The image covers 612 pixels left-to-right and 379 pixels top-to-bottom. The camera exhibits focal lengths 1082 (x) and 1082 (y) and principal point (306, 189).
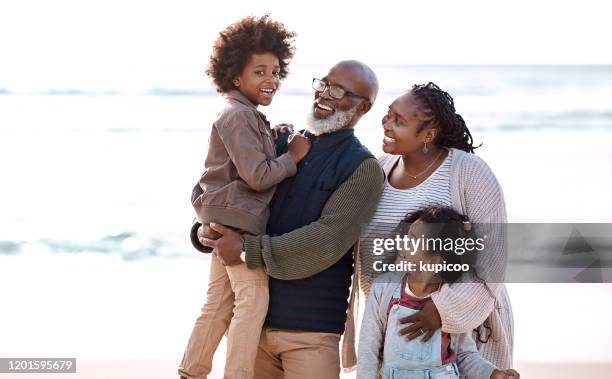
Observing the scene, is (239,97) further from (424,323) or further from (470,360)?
(470,360)

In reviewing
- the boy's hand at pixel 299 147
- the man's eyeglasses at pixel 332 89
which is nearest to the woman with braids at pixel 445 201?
the man's eyeglasses at pixel 332 89

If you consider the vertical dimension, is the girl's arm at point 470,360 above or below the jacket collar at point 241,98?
below

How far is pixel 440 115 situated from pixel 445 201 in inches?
14.6


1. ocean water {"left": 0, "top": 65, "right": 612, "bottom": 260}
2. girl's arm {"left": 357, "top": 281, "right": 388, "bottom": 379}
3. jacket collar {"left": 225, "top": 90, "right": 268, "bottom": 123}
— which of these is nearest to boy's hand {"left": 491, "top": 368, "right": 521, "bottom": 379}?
girl's arm {"left": 357, "top": 281, "right": 388, "bottom": 379}

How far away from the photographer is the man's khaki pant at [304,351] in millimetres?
4379

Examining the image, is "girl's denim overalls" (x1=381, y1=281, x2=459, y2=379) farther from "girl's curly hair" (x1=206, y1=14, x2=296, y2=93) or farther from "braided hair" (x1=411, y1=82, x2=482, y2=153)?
"girl's curly hair" (x1=206, y1=14, x2=296, y2=93)

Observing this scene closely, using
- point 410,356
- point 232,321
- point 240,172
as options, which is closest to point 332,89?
point 240,172

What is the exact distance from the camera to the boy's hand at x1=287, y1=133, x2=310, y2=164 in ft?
14.6

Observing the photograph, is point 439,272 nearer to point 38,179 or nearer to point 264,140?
point 264,140

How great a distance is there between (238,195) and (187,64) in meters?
21.6

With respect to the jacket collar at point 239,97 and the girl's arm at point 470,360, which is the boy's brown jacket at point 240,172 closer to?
the jacket collar at point 239,97

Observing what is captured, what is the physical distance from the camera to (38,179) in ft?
44.1

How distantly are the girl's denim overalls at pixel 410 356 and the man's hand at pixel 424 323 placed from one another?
0.02 metres

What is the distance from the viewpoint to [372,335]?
4203mm
